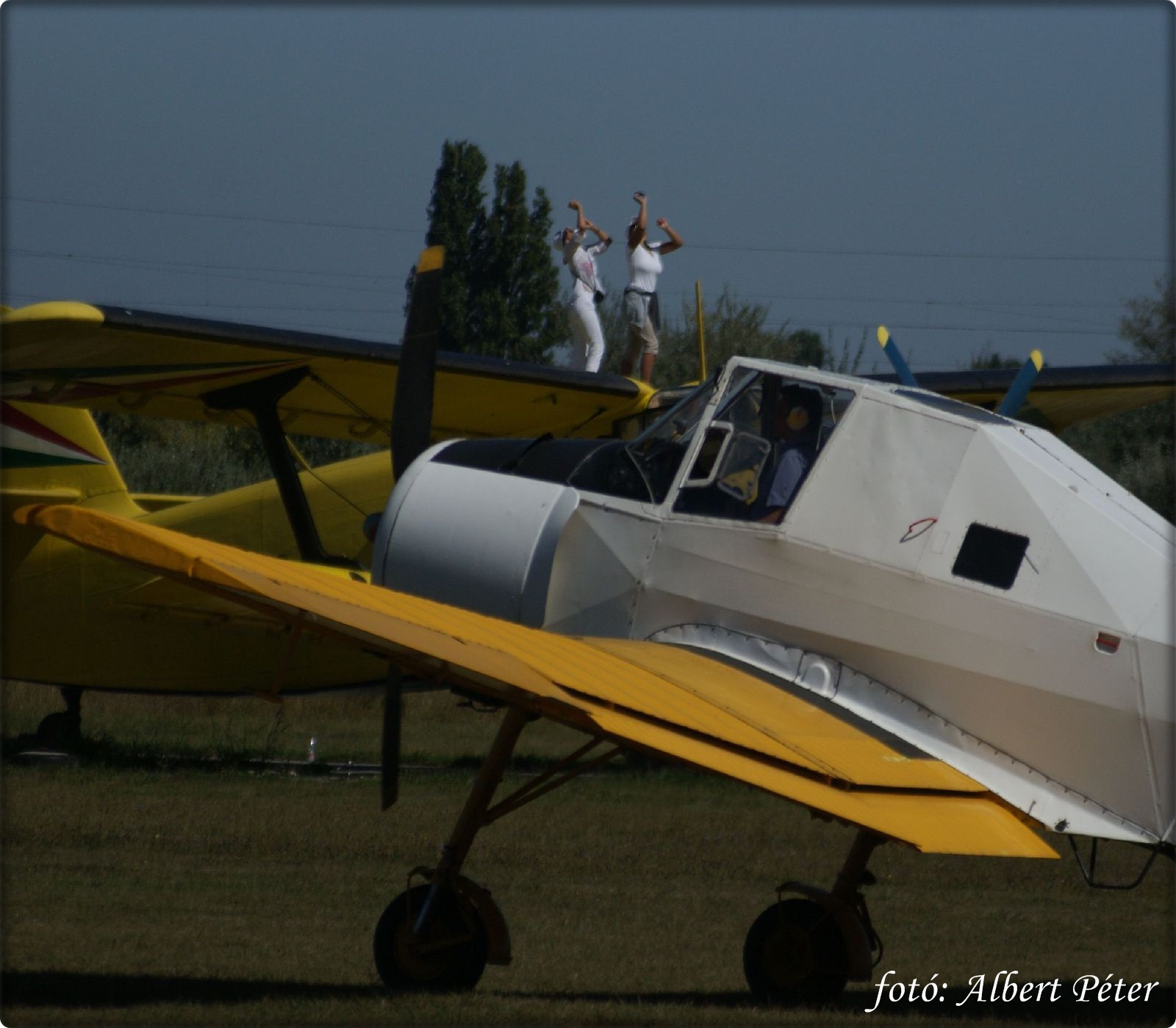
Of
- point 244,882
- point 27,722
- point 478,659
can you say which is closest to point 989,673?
point 478,659

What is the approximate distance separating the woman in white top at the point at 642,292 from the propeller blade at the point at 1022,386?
6728mm

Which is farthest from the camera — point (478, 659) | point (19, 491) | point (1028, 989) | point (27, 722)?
point (27, 722)

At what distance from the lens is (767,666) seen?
600cm

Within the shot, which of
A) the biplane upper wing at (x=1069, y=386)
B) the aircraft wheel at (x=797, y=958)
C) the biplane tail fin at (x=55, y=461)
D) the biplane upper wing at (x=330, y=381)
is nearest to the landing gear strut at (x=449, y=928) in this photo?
the aircraft wheel at (x=797, y=958)

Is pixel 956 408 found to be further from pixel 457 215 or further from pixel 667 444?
pixel 457 215

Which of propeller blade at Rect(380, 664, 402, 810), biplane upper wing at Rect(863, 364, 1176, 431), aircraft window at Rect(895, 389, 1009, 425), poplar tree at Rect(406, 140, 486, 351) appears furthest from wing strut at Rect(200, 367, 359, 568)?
poplar tree at Rect(406, 140, 486, 351)

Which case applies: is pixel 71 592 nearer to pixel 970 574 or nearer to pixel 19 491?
pixel 19 491

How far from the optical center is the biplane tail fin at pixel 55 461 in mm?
14125

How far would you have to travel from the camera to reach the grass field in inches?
242

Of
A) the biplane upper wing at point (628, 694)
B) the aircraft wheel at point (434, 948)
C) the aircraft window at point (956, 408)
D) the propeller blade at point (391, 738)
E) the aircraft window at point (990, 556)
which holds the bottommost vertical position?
the aircraft wheel at point (434, 948)

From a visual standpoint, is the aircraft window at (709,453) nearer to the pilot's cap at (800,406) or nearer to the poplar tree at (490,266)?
the pilot's cap at (800,406)

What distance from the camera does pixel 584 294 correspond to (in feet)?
45.0

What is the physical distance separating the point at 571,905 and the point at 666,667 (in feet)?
11.4

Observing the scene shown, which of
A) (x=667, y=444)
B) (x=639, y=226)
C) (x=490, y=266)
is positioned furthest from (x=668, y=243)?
(x=490, y=266)
